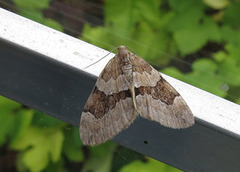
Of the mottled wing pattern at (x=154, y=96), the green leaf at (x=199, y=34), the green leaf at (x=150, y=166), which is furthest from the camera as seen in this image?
the green leaf at (x=199, y=34)

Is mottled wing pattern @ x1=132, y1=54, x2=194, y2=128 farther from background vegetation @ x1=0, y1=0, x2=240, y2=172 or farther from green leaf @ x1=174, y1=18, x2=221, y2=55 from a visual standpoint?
green leaf @ x1=174, y1=18, x2=221, y2=55

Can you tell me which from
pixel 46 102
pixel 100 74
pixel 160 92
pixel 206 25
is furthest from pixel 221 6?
pixel 46 102

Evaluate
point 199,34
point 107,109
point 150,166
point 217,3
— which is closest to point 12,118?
point 107,109

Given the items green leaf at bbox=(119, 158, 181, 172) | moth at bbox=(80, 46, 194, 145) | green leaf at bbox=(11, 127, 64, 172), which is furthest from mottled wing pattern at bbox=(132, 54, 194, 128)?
green leaf at bbox=(11, 127, 64, 172)

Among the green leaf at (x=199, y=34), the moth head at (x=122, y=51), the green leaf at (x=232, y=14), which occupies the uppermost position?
the green leaf at (x=232, y=14)

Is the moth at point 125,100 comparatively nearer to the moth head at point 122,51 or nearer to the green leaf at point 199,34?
the moth head at point 122,51

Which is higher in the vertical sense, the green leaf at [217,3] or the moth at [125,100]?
the green leaf at [217,3]

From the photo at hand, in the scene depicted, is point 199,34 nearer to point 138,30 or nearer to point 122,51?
point 138,30

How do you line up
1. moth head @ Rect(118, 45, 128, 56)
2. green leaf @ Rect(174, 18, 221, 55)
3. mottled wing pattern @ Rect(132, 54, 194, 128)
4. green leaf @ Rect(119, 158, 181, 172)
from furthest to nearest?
1. green leaf @ Rect(174, 18, 221, 55)
2. green leaf @ Rect(119, 158, 181, 172)
3. moth head @ Rect(118, 45, 128, 56)
4. mottled wing pattern @ Rect(132, 54, 194, 128)

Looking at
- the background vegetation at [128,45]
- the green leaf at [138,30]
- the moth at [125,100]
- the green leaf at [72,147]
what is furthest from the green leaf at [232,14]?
the green leaf at [72,147]

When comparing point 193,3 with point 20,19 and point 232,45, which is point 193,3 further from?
point 20,19
